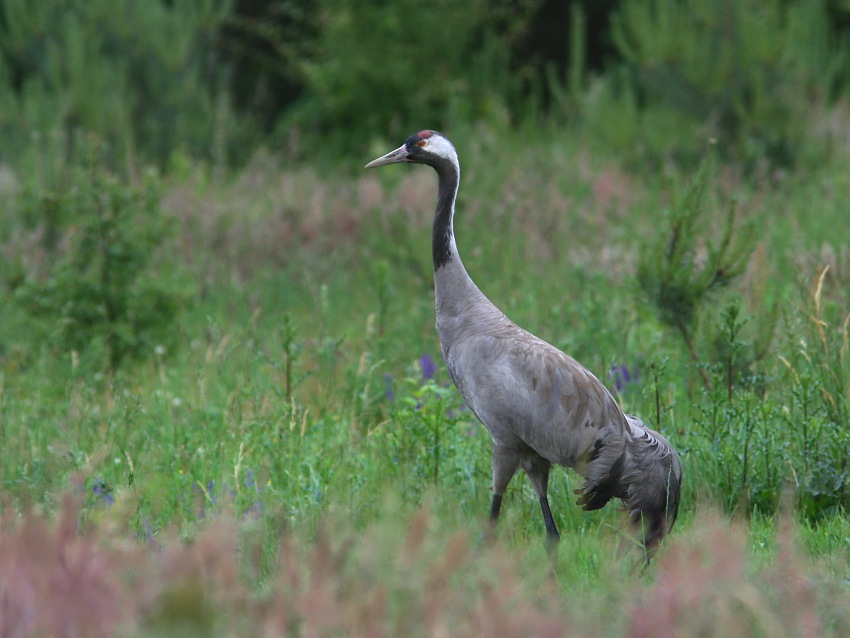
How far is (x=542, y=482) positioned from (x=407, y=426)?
2.74 feet

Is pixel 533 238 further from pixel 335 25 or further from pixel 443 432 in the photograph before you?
pixel 335 25

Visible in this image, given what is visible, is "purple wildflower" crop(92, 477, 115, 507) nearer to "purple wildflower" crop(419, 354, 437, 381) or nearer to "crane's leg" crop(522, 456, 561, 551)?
"crane's leg" crop(522, 456, 561, 551)

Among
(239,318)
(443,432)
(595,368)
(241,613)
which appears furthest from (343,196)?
(241,613)

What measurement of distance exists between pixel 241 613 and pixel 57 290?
15.8ft

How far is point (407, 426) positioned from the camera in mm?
5184

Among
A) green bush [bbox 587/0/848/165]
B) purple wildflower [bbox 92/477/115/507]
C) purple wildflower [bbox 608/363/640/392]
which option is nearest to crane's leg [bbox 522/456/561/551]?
purple wildflower [bbox 608/363/640/392]

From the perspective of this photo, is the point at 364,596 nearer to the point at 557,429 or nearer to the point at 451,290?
the point at 557,429

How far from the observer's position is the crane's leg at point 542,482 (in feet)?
14.5

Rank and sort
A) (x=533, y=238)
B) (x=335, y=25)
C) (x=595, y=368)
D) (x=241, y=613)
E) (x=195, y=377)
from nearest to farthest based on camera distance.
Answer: (x=241, y=613) < (x=595, y=368) < (x=195, y=377) < (x=533, y=238) < (x=335, y=25)

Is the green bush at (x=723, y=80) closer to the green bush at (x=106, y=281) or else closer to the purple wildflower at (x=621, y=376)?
the purple wildflower at (x=621, y=376)

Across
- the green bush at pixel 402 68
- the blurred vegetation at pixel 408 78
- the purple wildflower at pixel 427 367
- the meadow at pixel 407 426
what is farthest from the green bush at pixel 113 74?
the purple wildflower at pixel 427 367

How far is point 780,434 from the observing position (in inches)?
201

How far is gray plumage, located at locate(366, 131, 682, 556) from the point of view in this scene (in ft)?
14.1

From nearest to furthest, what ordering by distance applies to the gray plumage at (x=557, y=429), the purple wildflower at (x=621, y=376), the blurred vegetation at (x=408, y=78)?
the gray plumage at (x=557, y=429) → the purple wildflower at (x=621, y=376) → the blurred vegetation at (x=408, y=78)
